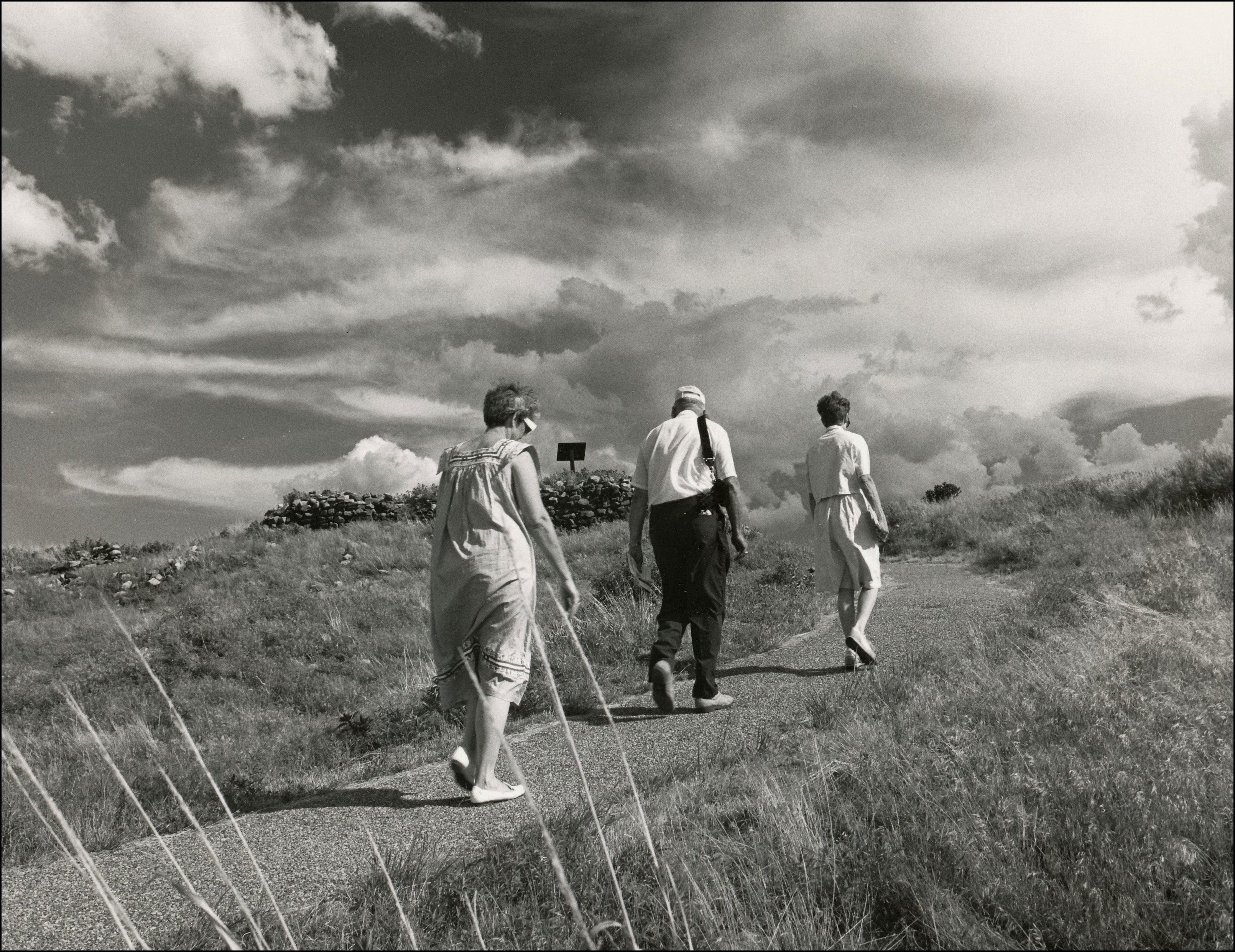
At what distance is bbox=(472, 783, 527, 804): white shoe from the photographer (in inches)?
168

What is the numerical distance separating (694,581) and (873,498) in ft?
6.89

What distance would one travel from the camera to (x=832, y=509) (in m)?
7.19

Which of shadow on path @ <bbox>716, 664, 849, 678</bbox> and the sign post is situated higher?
the sign post

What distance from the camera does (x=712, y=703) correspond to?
231 inches

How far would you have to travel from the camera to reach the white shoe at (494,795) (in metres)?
4.27

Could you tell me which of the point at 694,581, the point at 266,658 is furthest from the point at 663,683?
the point at 266,658

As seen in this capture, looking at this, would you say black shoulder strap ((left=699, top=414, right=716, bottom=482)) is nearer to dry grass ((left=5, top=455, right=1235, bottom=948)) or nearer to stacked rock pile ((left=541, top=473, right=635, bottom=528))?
dry grass ((left=5, top=455, right=1235, bottom=948))

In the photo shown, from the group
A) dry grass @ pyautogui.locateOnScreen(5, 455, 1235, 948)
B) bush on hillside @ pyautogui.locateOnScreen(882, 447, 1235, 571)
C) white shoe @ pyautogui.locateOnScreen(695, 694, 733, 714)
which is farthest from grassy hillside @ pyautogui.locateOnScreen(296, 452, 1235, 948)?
bush on hillside @ pyautogui.locateOnScreen(882, 447, 1235, 571)

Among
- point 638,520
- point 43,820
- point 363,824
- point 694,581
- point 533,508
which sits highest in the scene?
point 533,508

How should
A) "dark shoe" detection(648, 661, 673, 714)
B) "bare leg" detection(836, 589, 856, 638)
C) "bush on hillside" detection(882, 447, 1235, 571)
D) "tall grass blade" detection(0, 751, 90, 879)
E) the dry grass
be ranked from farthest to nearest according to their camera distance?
"bush on hillside" detection(882, 447, 1235, 571) < "bare leg" detection(836, 589, 856, 638) < "dark shoe" detection(648, 661, 673, 714) < the dry grass < "tall grass blade" detection(0, 751, 90, 879)

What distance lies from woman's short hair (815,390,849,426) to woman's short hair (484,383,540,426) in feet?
11.2

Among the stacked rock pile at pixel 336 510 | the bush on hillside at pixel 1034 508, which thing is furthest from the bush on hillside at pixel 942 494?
→ the stacked rock pile at pixel 336 510

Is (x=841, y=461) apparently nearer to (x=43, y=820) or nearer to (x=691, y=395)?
(x=691, y=395)

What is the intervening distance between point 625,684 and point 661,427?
2.46 metres
